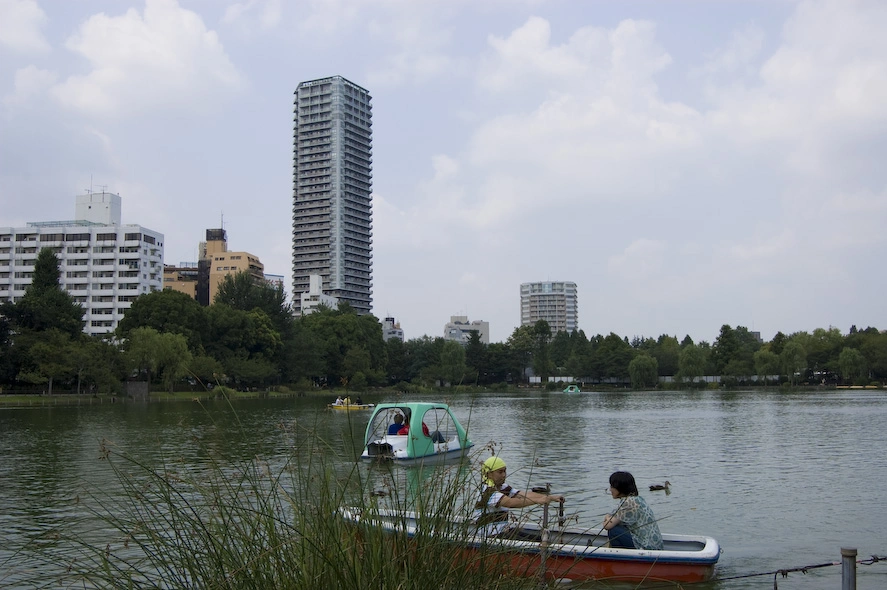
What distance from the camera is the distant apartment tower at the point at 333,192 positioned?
167m

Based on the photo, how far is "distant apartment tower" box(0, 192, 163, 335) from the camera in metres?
106

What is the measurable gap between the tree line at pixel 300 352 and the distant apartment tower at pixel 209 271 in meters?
26.5

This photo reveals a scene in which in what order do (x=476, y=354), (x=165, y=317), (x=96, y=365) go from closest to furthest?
(x=96, y=365) → (x=165, y=317) → (x=476, y=354)

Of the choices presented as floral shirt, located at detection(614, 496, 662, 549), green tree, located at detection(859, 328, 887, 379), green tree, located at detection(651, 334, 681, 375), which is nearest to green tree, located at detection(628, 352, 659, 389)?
green tree, located at detection(651, 334, 681, 375)

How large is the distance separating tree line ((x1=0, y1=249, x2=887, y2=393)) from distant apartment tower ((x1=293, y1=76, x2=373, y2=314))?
4260 cm

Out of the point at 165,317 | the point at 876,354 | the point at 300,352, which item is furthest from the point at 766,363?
the point at 165,317

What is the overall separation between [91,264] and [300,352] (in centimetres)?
3566

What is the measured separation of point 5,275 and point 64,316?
4675cm

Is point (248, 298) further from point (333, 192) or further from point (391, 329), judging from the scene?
point (391, 329)

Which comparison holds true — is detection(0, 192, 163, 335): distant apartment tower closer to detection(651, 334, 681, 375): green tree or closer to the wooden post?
detection(651, 334, 681, 375): green tree

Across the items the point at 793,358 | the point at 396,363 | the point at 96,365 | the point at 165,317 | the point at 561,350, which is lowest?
the point at 96,365

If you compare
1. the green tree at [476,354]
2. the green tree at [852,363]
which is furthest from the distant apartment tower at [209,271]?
the green tree at [852,363]

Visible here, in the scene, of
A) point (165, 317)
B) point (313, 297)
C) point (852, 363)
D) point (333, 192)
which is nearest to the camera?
point (165, 317)

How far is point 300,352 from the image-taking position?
303 ft
